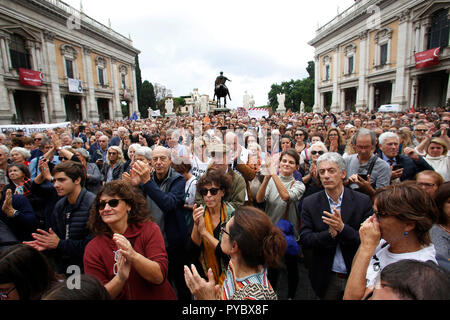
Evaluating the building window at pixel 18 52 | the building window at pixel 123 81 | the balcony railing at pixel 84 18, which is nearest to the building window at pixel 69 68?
the building window at pixel 18 52

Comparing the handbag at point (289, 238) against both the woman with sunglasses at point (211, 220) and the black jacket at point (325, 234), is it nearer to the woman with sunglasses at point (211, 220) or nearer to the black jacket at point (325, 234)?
the black jacket at point (325, 234)

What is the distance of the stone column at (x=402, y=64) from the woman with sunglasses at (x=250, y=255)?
1077 inches

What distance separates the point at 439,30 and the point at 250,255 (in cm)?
2786

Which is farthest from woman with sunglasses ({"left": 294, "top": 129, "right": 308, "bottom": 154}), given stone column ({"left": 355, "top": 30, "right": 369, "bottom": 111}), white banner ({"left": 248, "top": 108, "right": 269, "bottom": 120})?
stone column ({"left": 355, "top": 30, "right": 369, "bottom": 111})

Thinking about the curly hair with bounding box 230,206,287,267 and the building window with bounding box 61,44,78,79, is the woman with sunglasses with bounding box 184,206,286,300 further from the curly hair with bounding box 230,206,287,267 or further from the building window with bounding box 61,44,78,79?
the building window with bounding box 61,44,78,79

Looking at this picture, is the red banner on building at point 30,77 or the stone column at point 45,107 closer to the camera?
the red banner on building at point 30,77

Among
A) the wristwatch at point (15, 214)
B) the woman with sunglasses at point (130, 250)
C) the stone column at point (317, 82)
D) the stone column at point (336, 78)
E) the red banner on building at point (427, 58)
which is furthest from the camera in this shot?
the stone column at point (317, 82)

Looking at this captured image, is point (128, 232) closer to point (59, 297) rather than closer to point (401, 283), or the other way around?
point (59, 297)

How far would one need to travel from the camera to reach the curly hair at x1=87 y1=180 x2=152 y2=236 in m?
1.89

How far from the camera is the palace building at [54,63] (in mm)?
20422

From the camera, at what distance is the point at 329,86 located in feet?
114

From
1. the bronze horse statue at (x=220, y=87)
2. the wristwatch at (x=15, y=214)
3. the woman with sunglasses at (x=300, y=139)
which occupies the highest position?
the bronze horse statue at (x=220, y=87)

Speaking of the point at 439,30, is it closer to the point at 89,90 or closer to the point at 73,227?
the point at 73,227

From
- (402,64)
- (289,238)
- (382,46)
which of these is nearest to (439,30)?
(402,64)
